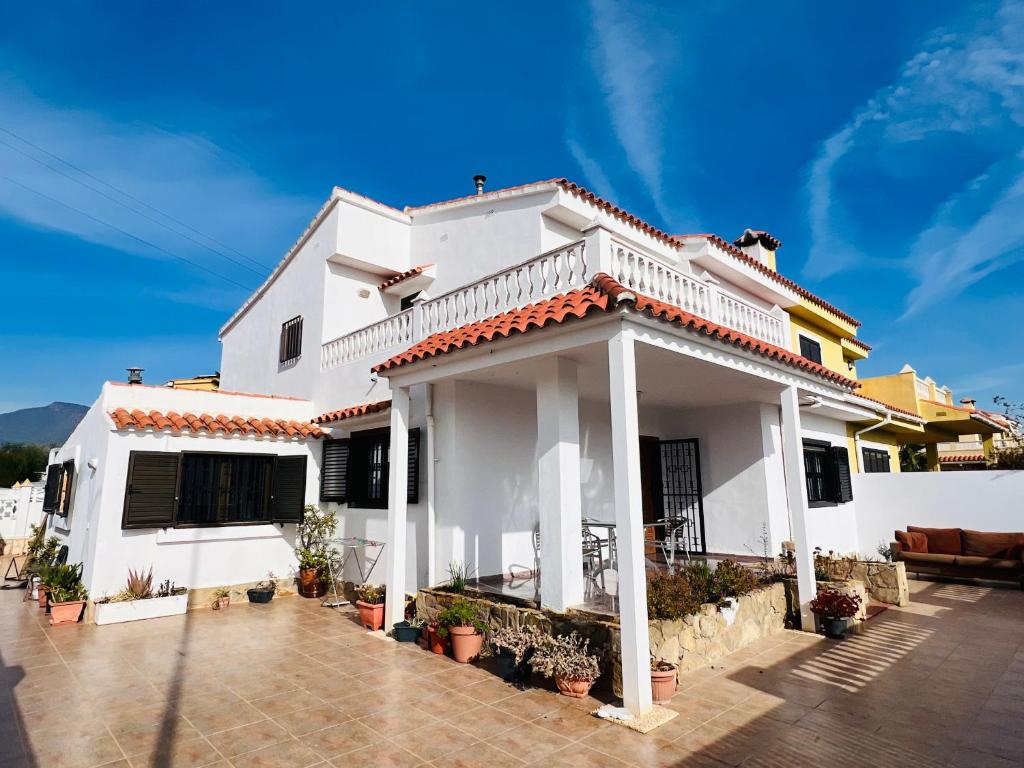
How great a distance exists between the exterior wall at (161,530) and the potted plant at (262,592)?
0.57 ft

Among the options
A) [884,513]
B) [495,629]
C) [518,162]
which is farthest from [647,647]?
[518,162]

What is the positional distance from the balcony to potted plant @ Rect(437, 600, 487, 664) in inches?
153

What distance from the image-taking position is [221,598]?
377 inches

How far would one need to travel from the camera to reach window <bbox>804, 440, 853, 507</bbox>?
12.0 metres

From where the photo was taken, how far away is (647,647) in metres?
5.03

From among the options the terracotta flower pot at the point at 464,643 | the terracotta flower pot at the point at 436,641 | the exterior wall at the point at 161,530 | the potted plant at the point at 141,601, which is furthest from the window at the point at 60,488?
the terracotta flower pot at the point at 464,643

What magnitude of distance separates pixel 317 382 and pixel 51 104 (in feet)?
29.0

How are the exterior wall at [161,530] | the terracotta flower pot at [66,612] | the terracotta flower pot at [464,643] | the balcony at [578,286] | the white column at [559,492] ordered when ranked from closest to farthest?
the white column at [559,492] < the balcony at [578,286] < the terracotta flower pot at [464,643] < the terracotta flower pot at [66,612] < the exterior wall at [161,530]

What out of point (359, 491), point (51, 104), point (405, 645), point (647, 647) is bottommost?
point (405, 645)

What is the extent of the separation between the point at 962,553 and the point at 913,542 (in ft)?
2.94

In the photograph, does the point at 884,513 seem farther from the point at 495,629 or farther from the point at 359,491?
the point at 359,491

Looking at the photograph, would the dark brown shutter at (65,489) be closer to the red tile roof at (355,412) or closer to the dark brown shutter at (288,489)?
the dark brown shutter at (288,489)

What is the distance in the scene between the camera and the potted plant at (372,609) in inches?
315

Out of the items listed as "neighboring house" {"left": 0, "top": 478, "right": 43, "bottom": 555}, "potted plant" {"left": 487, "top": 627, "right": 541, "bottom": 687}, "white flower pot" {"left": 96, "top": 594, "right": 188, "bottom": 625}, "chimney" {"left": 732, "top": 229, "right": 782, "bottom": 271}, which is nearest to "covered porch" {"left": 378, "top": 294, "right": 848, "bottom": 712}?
"potted plant" {"left": 487, "top": 627, "right": 541, "bottom": 687}
